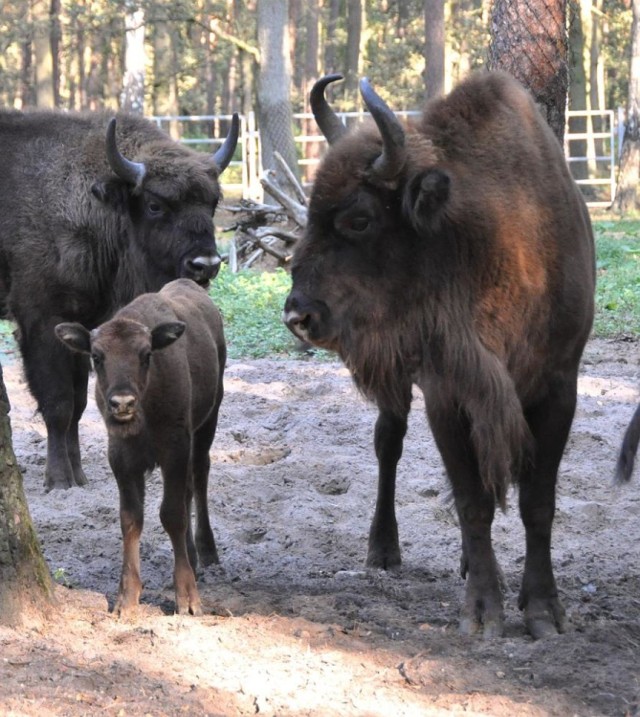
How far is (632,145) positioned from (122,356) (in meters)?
22.2

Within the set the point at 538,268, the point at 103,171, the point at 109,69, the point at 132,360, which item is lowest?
the point at 132,360

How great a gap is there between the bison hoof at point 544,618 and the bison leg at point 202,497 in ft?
5.67

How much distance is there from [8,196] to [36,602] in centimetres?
427

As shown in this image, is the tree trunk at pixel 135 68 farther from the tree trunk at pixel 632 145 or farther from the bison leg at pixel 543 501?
the bison leg at pixel 543 501

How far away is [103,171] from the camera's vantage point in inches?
318

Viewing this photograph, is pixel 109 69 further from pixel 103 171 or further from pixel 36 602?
pixel 36 602

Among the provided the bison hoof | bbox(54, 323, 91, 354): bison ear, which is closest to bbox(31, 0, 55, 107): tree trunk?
bbox(54, 323, 91, 354): bison ear

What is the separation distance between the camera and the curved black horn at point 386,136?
4410 mm

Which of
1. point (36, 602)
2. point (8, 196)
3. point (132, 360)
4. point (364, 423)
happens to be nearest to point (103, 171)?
point (8, 196)

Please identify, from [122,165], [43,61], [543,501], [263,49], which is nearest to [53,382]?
[122,165]

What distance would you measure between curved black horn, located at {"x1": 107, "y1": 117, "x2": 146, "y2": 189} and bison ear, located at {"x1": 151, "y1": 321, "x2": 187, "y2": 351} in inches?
121

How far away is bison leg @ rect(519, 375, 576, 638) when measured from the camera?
4.77 metres

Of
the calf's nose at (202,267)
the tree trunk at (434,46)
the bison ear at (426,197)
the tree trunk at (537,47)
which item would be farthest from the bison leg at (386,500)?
the tree trunk at (434,46)

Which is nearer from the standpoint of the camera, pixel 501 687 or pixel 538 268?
pixel 501 687
